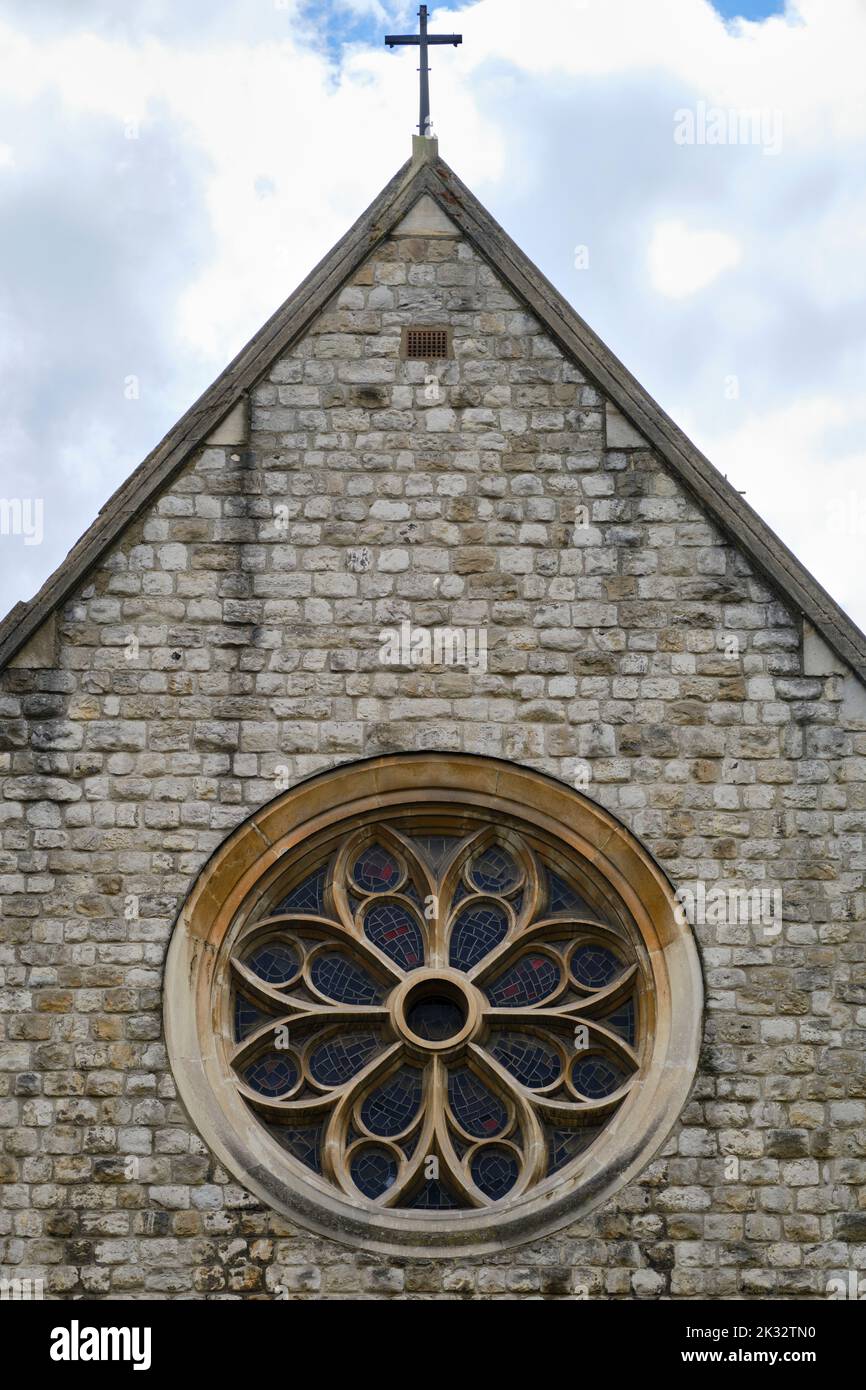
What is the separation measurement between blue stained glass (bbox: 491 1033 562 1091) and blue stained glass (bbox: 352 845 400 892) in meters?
1.16

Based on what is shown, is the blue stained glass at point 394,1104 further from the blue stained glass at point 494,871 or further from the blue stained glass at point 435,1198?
the blue stained glass at point 494,871

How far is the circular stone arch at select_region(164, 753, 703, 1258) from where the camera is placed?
1395cm

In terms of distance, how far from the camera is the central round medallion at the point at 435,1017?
14641 millimetres

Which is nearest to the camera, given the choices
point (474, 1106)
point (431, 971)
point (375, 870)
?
point (474, 1106)

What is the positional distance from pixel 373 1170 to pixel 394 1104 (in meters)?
0.40

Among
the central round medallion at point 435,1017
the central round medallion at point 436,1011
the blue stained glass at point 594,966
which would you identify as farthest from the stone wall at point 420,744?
the central round medallion at point 435,1017

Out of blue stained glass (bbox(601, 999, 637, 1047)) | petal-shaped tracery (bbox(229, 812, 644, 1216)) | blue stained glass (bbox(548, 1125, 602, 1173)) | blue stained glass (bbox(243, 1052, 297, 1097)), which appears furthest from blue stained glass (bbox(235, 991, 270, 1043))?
blue stained glass (bbox(601, 999, 637, 1047))

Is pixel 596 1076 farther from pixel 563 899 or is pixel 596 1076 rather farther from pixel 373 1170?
pixel 373 1170

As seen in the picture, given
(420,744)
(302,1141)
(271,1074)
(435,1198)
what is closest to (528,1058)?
(435,1198)

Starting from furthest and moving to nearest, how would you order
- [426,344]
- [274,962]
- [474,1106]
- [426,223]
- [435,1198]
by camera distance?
1. [426,223]
2. [426,344]
3. [274,962]
4. [474,1106]
5. [435,1198]

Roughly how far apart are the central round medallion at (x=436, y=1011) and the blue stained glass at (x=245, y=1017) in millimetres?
822

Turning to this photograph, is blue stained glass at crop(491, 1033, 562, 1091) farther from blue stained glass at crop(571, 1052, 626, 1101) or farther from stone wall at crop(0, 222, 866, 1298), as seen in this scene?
stone wall at crop(0, 222, 866, 1298)

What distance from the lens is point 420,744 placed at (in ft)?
48.8
